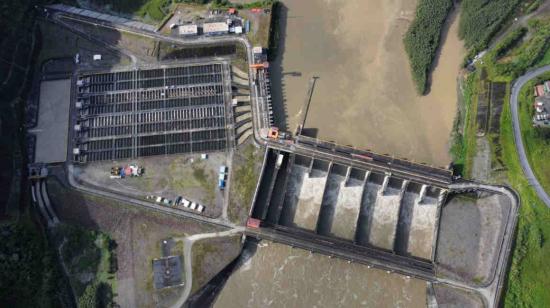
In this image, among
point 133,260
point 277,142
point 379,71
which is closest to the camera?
point 133,260

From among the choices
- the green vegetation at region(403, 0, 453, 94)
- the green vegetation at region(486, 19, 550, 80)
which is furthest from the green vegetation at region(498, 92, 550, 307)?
the green vegetation at region(403, 0, 453, 94)

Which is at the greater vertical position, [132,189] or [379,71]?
[379,71]

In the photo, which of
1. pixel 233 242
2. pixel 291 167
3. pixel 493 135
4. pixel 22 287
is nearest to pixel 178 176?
pixel 233 242

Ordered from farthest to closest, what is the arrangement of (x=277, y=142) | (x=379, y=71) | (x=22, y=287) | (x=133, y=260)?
(x=379, y=71)
(x=277, y=142)
(x=133, y=260)
(x=22, y=287)

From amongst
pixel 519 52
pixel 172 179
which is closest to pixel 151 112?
pixel 172 179

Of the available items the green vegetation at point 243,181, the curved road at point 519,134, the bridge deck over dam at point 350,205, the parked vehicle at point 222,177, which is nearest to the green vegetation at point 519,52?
the curved road at point 519,134

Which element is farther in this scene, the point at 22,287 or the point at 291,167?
the point at 291,167

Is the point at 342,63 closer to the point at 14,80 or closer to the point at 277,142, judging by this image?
the point at 277,142

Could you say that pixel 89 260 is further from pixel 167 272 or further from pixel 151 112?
pixel 151 112
